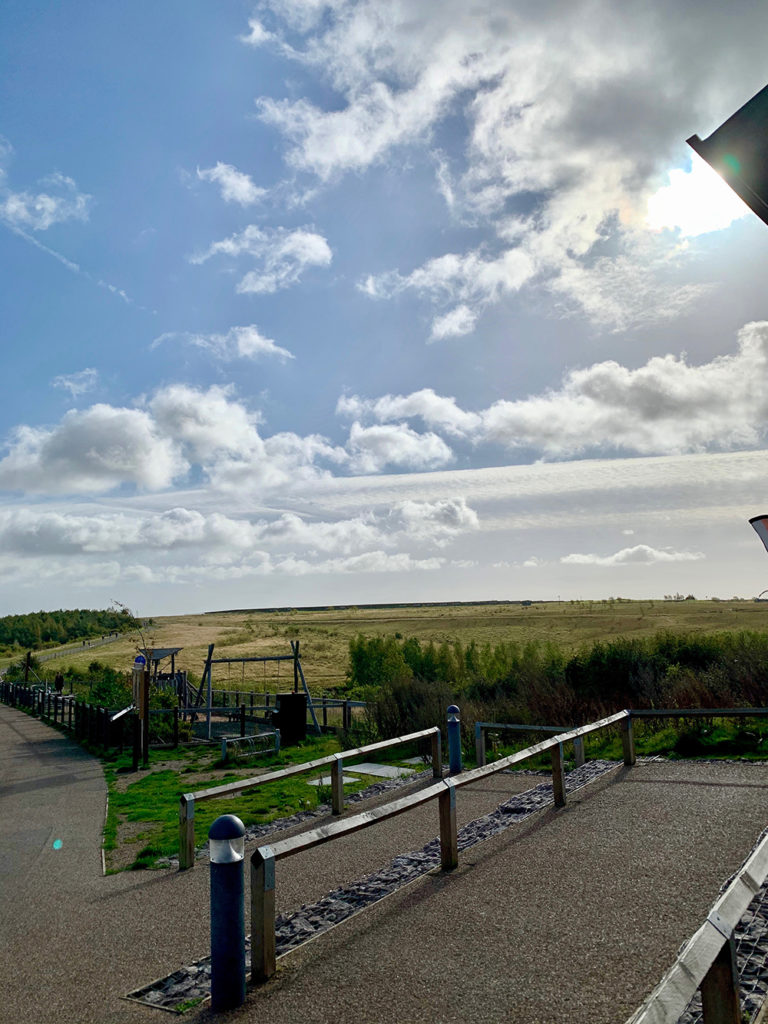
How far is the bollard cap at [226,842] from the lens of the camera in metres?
4.02

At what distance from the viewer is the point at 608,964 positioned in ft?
13.1

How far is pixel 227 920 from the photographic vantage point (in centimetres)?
390

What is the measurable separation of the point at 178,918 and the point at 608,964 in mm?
3295

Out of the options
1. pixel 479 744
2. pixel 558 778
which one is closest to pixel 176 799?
pixel 479 744

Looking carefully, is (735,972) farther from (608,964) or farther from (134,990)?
(134,990)

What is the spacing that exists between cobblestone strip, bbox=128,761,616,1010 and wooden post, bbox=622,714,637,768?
0.25m

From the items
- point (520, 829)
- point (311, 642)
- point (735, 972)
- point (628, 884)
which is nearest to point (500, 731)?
point (520, 829)

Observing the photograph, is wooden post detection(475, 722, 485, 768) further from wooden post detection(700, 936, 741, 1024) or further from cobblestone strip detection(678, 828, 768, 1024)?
wooden post detection(700, 936, 741, 1024)

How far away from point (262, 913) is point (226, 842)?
468 mm

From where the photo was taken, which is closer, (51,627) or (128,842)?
(128,842)

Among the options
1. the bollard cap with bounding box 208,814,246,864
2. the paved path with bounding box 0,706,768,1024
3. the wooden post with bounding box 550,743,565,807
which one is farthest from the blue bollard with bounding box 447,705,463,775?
the bollard cap with bounding box 208,814,246,864

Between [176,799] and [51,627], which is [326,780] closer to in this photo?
[176,799]

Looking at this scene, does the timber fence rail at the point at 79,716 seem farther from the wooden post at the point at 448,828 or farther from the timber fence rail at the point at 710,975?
the timber fence rail at the point at 710,975

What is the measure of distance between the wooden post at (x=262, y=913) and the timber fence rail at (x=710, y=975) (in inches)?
87.9
